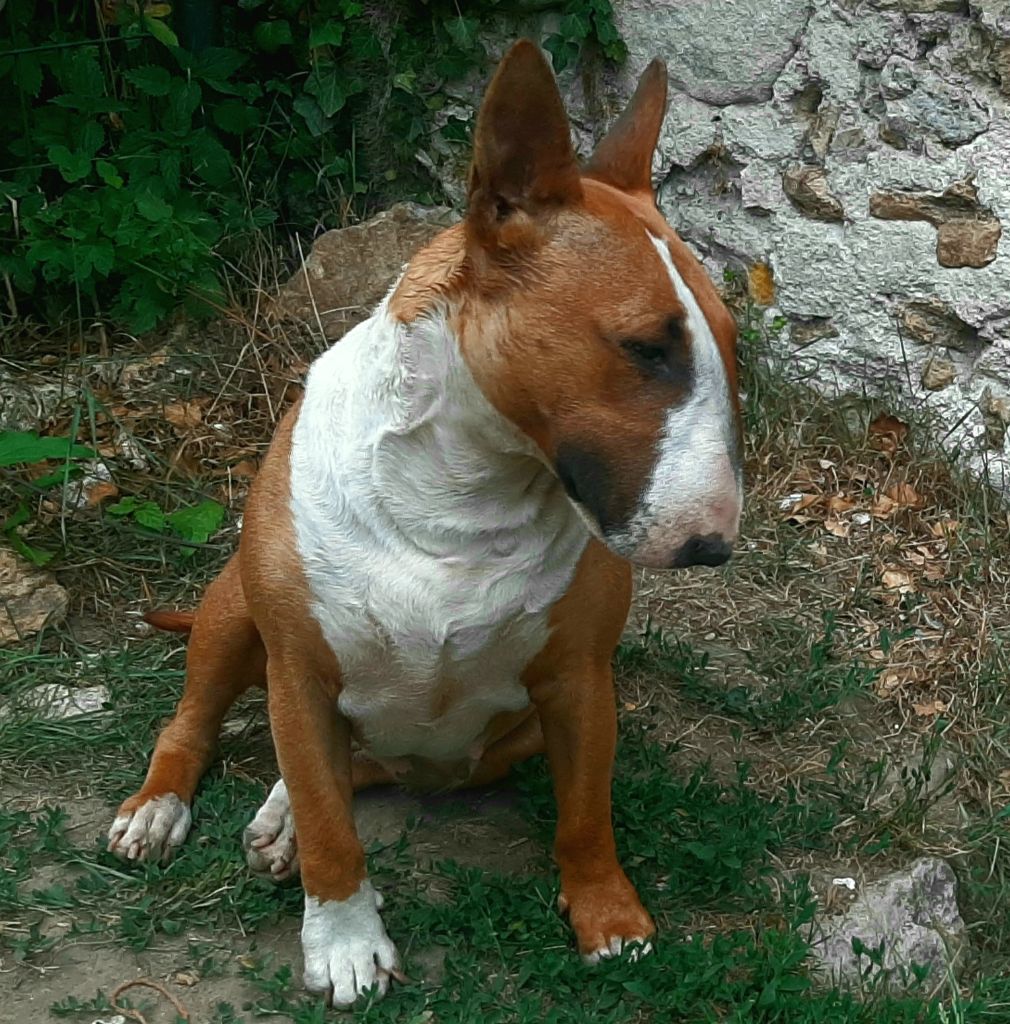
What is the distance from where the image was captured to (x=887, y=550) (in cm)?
462

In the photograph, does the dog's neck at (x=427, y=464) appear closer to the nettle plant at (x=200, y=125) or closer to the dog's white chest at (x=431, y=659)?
the dog's white chest at (x=431, y=659)

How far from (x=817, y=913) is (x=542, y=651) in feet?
3.07

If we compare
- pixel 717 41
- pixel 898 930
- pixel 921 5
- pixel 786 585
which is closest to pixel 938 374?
pixel 786 585

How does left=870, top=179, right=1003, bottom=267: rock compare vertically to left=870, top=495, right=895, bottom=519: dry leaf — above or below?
above

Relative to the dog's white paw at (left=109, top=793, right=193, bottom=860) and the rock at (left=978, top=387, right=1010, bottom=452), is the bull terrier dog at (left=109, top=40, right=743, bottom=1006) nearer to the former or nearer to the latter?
the dog's white paw at (left=109, top=793, right=193, bottom=860)

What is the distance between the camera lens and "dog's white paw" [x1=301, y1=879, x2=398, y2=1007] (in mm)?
3035

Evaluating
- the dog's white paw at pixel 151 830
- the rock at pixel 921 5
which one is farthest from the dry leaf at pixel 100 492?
the rock at pixel 921 5

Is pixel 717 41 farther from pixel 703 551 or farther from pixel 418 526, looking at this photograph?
pixel 703 551

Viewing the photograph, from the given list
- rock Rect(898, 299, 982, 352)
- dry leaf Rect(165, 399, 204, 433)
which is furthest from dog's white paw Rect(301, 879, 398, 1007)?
rock Rect(898, 299, 982, 352)

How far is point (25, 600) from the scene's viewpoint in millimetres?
4258

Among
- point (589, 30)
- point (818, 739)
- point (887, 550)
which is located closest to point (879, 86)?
point (589, 30)

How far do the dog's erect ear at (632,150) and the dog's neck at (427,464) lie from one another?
46 centimetres

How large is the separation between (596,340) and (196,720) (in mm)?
1641

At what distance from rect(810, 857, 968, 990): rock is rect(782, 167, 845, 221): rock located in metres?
2.19
